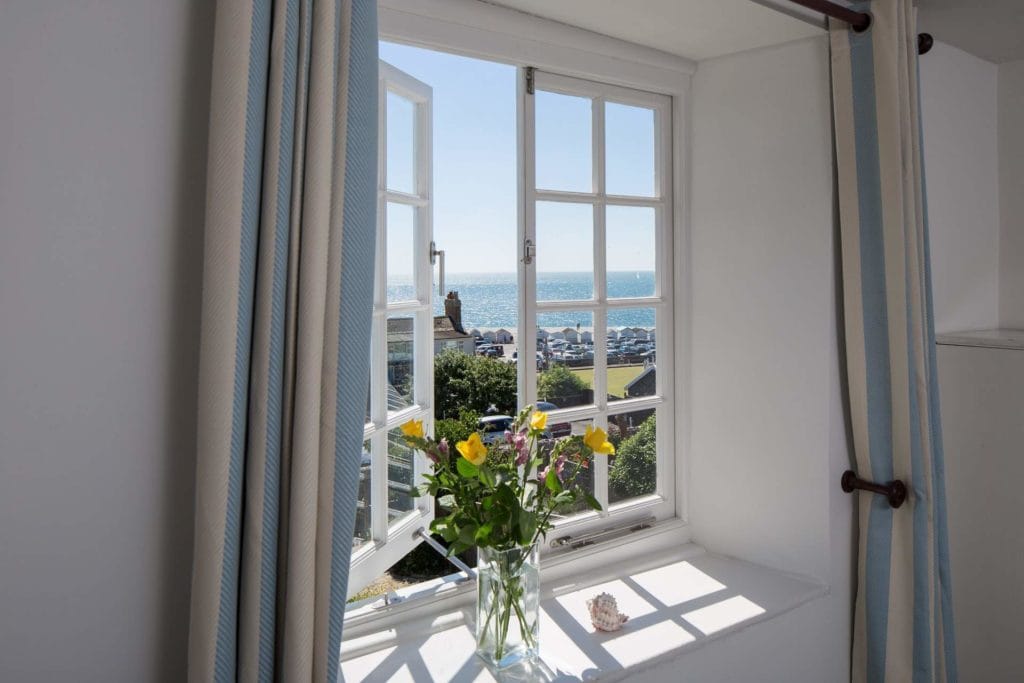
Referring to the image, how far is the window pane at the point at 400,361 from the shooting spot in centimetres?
162

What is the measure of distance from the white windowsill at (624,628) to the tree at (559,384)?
0.48 metres

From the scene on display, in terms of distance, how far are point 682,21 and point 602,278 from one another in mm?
675

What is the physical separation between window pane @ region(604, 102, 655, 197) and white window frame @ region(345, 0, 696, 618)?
0.07 meters

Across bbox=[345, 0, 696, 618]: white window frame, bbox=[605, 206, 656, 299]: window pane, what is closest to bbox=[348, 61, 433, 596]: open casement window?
bbox=[345, 0, 696, 618]: white window frame

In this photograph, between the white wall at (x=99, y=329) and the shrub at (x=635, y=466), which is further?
the shrub at (x=635, y=466)

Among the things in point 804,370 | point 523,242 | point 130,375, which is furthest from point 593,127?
point 130,375

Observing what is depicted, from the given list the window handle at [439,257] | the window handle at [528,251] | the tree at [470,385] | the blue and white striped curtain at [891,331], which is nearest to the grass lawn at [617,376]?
the window handle at [528,251]

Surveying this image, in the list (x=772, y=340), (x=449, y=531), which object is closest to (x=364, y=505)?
(x=449, y=531)

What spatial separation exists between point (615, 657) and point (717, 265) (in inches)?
44.2

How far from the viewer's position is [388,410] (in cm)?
161

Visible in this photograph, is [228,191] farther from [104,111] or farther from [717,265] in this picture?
[717,265]

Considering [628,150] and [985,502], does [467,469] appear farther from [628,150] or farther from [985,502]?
[985,502]

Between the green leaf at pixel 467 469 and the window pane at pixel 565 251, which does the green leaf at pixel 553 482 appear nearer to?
the green leaf at pixel 467 469

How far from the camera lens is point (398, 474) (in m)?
1.65
